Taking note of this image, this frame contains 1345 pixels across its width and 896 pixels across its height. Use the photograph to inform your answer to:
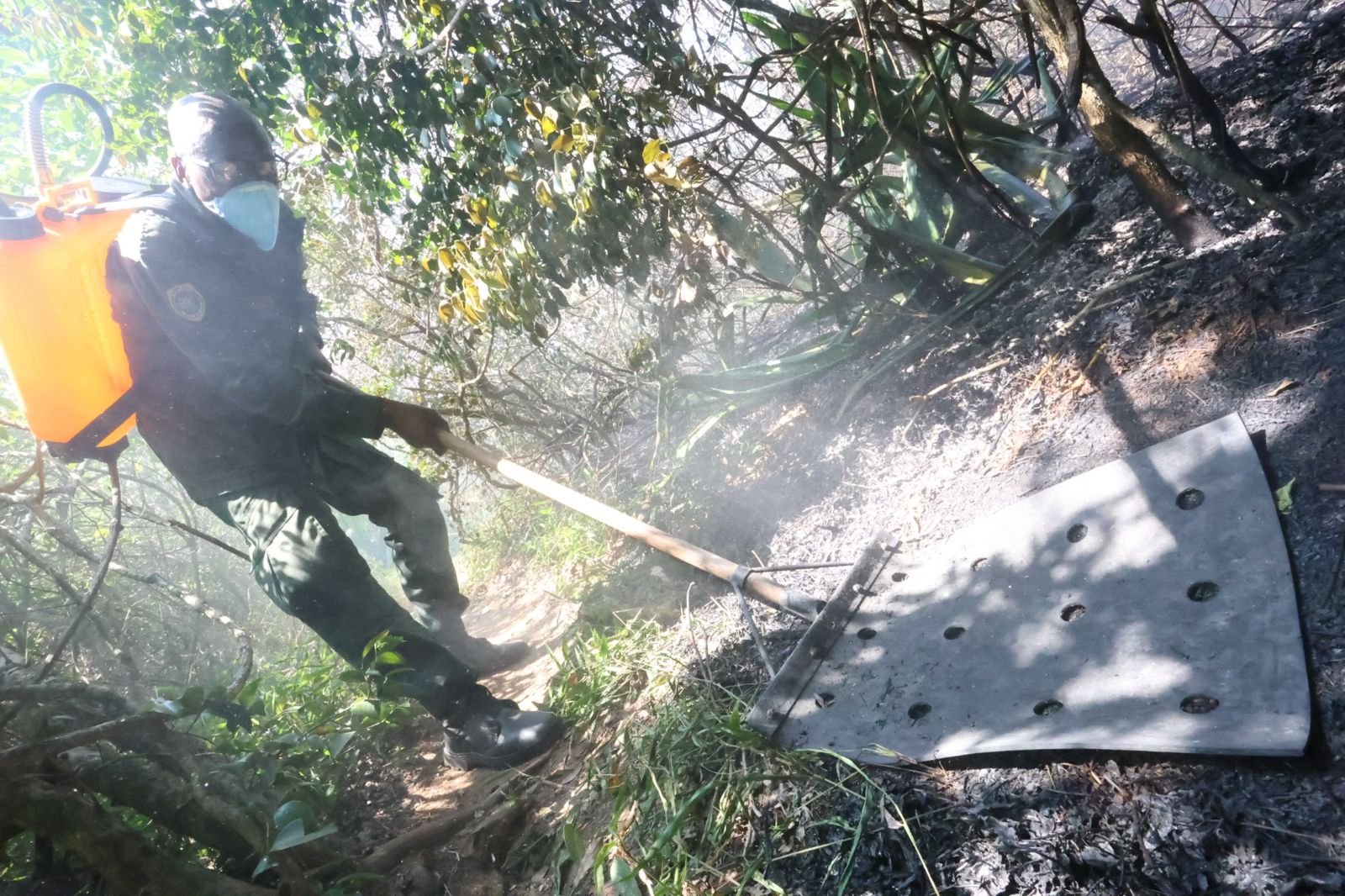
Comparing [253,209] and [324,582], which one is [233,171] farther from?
[324,582]

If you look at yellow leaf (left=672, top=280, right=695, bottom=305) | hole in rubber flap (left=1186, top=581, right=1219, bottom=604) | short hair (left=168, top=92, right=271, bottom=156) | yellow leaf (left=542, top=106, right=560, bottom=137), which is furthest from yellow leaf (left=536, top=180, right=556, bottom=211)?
hole in rubber flap (left=1186, top=581, right=1219, bottom=604)

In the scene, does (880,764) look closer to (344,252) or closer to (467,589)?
(344,252)

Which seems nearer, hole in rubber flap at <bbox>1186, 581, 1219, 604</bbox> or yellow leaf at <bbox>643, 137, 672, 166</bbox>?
hole in rubber flap at <bbox>1186, 581, 1219, 604</bbox>

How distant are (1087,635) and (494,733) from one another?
1.67m

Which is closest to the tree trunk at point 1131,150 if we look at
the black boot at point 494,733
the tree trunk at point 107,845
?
the black boot at point 494,733

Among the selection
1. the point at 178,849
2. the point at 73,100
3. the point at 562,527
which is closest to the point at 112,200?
the point at 73,100

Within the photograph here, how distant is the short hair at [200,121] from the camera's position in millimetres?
2258

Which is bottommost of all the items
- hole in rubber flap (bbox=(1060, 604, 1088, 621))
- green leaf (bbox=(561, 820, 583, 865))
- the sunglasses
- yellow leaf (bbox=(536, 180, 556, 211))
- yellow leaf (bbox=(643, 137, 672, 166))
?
hole in rubber flap (bbox=(1060, 604, 1088, 621))

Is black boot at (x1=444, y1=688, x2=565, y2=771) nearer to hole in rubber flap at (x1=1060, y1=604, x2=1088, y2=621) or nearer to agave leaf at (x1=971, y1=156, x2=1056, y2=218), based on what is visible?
hole in rubber flap at (x1=1060, y1=604, x2=1088, y2=621)

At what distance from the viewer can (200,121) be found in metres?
2.26

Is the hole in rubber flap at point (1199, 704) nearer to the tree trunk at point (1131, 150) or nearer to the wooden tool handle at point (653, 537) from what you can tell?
the wooden tool handle at point (653, 537)

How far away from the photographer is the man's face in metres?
2.27

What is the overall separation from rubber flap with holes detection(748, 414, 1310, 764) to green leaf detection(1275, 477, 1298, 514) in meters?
0.06

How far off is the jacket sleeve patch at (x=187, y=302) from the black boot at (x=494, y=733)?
1431mm
